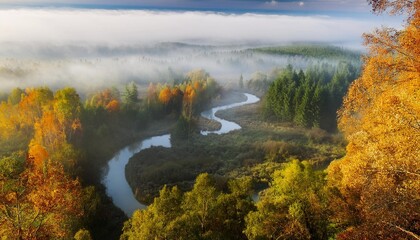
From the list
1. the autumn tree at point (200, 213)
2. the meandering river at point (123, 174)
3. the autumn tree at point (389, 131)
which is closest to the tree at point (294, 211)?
the autumn tree at point (200, 213)

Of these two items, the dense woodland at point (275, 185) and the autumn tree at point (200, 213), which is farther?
the autumn tree at point (200, 213)

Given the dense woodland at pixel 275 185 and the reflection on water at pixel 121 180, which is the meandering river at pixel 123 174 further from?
the dense woodland at pixel 275 185

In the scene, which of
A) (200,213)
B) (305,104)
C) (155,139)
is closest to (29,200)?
(200,213)

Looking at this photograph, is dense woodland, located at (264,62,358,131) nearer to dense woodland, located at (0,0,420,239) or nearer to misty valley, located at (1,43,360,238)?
misty valley, located at (1,43,360,238)

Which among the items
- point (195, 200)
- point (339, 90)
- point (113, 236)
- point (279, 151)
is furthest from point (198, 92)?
point (195, 200)

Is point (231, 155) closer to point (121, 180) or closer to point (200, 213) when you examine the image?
point (121, 180)

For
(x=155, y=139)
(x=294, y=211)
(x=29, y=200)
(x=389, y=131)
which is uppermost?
(x=389, y=131)
